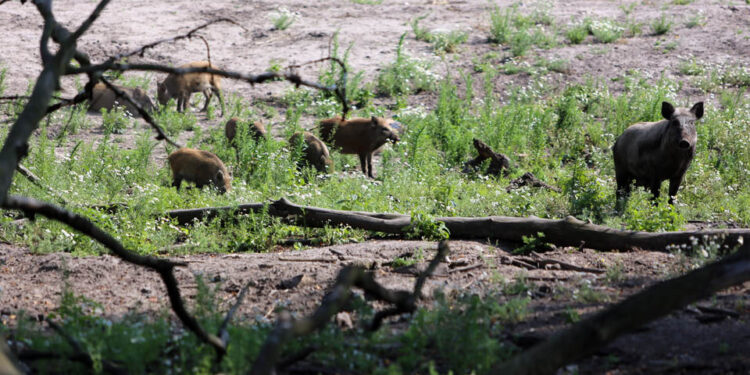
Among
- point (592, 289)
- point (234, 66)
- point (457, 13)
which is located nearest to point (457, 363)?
point (592, 289)

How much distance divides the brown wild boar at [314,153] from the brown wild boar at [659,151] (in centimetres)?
398

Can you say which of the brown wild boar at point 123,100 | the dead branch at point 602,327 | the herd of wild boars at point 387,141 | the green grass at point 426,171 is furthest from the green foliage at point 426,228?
the brown wild boar at point 123,100

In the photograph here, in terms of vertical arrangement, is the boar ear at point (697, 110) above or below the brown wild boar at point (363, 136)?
above

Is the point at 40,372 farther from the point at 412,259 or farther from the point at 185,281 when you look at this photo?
the point at 412,259

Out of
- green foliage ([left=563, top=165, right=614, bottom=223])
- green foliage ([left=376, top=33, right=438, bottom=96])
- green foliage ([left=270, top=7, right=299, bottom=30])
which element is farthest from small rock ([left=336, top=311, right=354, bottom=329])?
green foliage ([left=270, top=7, right=299, bottom=30])

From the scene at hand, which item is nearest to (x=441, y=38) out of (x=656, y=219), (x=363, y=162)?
(x=363, y=162)

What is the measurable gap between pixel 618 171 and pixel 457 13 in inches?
415

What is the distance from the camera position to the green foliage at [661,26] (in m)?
18.4

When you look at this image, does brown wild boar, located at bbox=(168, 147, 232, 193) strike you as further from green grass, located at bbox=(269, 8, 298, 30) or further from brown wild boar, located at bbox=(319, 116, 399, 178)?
green grass, located at bbox=(269, 8, 298, 30)

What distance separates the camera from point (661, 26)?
18.4 metres

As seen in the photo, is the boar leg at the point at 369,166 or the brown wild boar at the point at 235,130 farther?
the boar leg at the point at 369,166

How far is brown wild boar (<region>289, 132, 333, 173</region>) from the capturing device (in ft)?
37.4

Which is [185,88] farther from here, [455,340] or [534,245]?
[455,340]

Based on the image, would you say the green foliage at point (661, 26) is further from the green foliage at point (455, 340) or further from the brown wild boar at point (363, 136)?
the green foliage at point (455, 340)
